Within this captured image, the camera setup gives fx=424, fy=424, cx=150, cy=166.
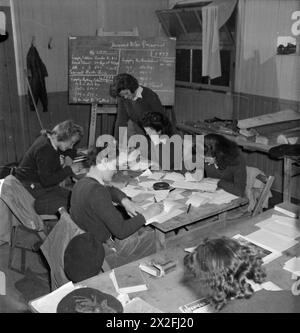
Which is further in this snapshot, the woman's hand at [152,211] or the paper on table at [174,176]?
the paper on table at [174,176]

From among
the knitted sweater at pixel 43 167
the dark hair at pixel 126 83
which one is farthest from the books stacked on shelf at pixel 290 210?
the dark hair at pixel 126 83

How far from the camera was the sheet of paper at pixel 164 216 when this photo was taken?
→ 2805mm

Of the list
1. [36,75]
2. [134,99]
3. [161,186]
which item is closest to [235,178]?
[161,186]

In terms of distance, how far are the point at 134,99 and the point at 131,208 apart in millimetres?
1749

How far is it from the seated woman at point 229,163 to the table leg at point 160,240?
72cm

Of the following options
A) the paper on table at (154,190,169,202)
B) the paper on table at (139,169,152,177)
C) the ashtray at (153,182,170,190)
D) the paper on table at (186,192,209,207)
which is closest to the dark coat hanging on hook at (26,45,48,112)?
the paper on table at (139,169,152,177)

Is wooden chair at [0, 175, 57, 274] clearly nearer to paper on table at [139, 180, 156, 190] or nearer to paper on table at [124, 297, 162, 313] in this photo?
paper on table at [139, 180, 156, 190]

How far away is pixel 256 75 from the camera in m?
5.40

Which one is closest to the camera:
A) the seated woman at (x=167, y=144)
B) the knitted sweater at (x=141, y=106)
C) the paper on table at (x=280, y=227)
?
the paper on table at (x=280, y=227)

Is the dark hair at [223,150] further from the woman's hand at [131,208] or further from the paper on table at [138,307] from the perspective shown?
the paper on table at [138,307]

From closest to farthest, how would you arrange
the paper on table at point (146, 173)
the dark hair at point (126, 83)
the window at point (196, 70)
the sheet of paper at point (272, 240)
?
the sheet of paper at point (272, 240) < the paper on table at point (146, 173) < the dark hair at point (126, 83) < the window at point (196, 70)

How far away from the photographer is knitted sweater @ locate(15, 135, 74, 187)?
359cm

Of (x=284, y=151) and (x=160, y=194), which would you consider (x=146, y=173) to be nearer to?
(x=160, y=194)

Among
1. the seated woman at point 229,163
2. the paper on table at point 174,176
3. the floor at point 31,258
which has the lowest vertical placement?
the floor at point 31,258
